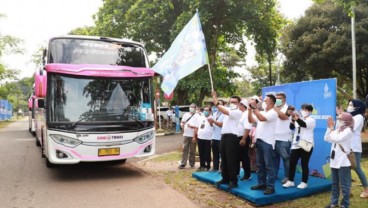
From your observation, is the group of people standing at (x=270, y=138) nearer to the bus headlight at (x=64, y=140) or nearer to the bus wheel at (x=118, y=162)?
the bus headlight at (x=64, y=140)

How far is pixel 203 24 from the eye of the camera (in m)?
20.1

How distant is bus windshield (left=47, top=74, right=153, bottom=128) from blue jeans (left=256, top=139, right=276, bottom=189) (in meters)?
3.23

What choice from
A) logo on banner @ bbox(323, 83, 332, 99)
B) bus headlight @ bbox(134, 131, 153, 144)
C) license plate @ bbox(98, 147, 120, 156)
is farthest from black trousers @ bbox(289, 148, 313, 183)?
license plate @ bbox(98, 147, 120, 156)

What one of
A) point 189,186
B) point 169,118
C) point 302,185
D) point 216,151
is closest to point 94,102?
point 189,186

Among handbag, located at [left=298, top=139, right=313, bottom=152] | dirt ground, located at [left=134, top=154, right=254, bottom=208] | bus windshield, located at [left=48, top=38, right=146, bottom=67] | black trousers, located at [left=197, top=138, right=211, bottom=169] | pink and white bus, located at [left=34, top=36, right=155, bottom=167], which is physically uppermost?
bus windshield, located at [left=48, top=38, right=146, bottom=67]

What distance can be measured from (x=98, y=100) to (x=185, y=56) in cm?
233

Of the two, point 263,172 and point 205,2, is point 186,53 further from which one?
point 205,2

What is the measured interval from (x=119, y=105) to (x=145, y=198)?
8.68ft

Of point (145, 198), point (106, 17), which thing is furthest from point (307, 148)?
point (106, 17)

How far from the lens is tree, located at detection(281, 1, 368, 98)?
20078mm

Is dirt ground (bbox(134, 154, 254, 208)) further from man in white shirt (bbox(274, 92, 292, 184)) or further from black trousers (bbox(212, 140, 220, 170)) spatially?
man in white shirt (bbox(274, 92, 292, 184))

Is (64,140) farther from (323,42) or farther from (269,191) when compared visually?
(323,42)

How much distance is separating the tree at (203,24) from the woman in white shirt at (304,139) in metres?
13.1

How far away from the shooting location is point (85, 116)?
7.99 meters
